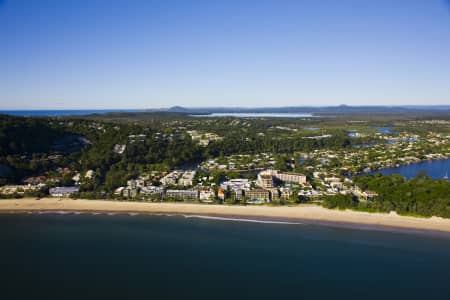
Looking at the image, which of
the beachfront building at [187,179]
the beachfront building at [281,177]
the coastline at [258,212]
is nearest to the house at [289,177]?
the beachfront building at [281,177]

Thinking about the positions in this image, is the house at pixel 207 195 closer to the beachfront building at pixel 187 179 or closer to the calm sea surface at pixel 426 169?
the beachfront building at pixel 187 179

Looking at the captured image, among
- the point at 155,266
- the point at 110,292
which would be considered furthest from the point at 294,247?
the point at 110,292

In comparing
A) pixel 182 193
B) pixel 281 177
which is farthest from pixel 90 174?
pixel 281 177

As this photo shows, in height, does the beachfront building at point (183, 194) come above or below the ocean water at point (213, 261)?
above

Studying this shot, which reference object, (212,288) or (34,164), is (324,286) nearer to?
(212,288)

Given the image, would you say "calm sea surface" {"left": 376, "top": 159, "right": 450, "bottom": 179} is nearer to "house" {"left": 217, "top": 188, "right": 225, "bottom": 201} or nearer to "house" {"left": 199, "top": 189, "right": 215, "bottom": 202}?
"house" {"left": 217, "top": 188, "right": 225, "bottom": 201}

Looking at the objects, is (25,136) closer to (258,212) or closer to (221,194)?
(221,194)
